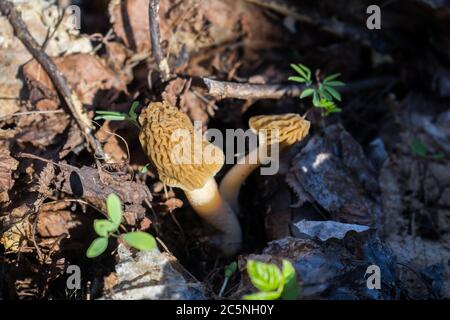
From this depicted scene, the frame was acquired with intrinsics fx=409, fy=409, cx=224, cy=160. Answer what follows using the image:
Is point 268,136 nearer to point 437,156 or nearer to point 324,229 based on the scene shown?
point 324,229

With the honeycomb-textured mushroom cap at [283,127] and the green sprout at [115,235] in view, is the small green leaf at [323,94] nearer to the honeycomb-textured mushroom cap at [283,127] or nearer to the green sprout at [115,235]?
the honeycomb-textured mushroom cap at [283,127]

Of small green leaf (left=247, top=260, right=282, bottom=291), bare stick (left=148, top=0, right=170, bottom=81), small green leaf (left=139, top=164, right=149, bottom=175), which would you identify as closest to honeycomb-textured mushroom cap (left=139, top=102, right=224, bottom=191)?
small green leaf (left=139, top=164, right=149, bottom=175)

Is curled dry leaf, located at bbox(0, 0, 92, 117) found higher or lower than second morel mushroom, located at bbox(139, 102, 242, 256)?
higher

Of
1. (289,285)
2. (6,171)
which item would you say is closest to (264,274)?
(289,285)

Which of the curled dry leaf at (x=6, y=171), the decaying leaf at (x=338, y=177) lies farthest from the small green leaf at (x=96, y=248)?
the decaying leaf at (x=338, y=177)

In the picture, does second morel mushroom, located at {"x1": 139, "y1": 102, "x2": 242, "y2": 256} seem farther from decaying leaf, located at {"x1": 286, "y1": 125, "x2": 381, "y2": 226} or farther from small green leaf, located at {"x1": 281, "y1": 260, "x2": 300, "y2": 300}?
small green leaf, located at {"x1": 281, "y1": 260, "x2": 300, "y2": 300}

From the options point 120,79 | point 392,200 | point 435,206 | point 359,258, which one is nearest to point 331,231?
point 359,258
